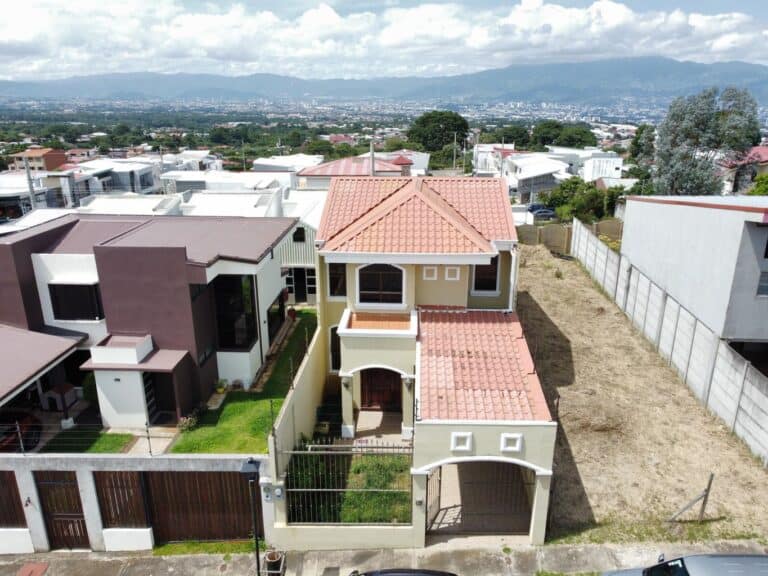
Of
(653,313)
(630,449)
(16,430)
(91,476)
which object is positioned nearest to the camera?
(91,476)

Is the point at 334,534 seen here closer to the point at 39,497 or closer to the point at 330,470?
the point at 330,470

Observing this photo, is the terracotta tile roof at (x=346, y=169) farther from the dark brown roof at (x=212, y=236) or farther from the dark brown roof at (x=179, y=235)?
the dark brown roof at (x=179, y=235)

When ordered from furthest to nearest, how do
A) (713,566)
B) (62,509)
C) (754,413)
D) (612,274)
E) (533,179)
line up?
(533,179)
(612,274)
(754,413)
(62,509)
(713,566)

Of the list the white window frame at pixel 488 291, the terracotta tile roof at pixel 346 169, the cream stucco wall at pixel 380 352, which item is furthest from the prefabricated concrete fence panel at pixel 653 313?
the terracotta tile roof at pixel 346 169

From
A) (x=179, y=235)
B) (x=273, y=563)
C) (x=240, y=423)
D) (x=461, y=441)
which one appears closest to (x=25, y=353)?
(x=179, y=235)

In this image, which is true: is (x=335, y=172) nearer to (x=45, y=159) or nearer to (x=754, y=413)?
(x=754, y=413)

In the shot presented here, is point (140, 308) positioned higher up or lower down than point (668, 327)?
higher up
